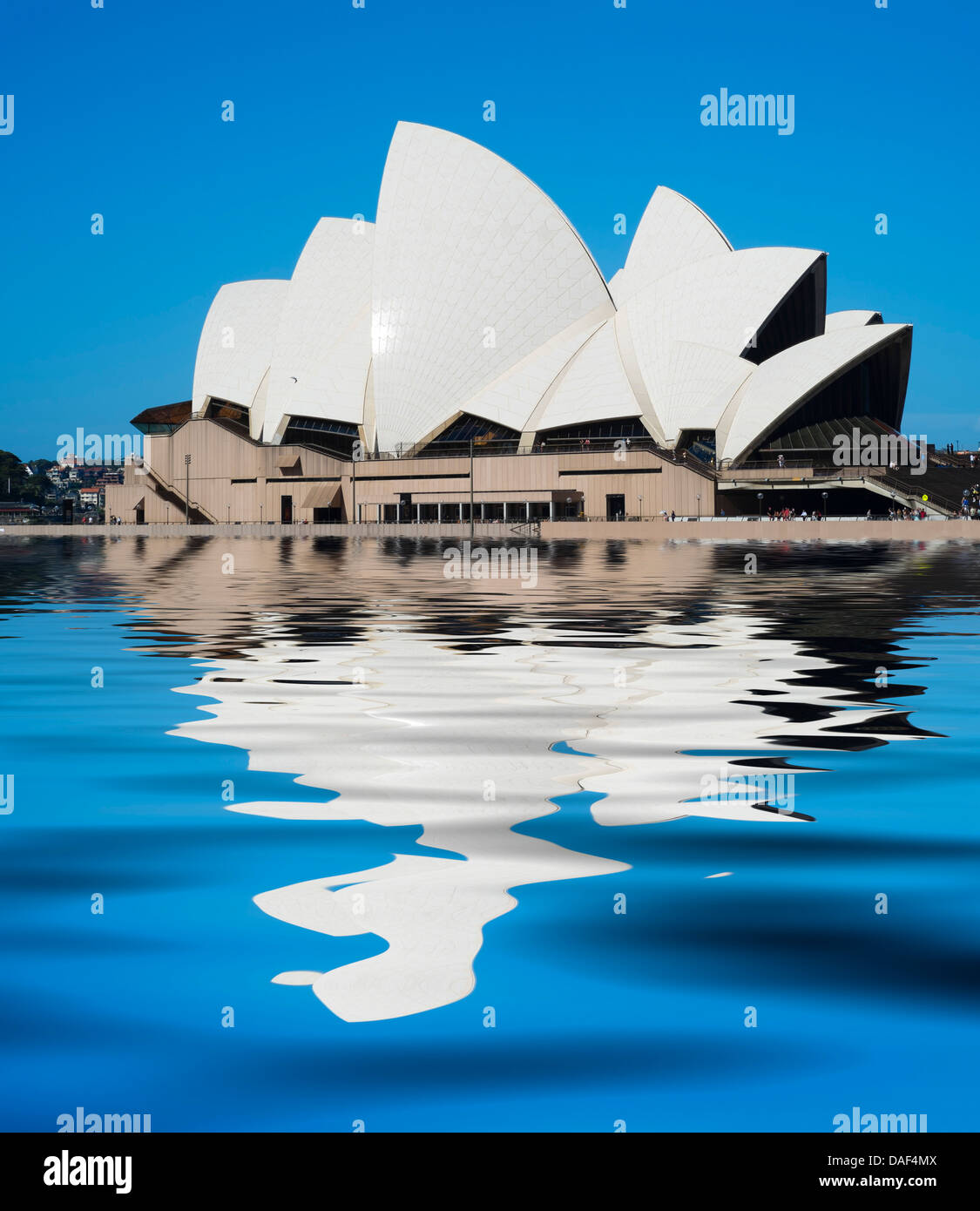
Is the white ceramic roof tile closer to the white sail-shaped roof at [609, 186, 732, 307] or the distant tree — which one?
the white sail-shaped roof at [609, 186, 732, 307]

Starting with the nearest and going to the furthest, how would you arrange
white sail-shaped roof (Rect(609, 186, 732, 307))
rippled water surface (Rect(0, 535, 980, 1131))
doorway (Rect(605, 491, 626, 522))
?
rippled water surface (Rect(0, 535, 980, 1131)) < doorway (Rect(605, 491, 626, 522)) < white sail-shaped roof (Rect(609, 186, 732, 307))

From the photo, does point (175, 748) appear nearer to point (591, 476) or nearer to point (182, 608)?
point (182, 608)

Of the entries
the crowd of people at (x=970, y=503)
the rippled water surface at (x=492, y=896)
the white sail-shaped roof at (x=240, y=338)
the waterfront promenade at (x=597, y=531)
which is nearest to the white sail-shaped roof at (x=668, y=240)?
the waterfront promenade at (x=597, y=531)

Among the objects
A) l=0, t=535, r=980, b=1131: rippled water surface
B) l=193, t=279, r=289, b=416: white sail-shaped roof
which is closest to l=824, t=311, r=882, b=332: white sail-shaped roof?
l=193, t=279, r=289, b=416: white sail-shaped roof

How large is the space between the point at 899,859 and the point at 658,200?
79595 mm

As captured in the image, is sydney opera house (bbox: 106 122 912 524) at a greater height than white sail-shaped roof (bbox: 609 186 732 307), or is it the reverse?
white sail-shaped roof (bbox: 609 186 732 307)

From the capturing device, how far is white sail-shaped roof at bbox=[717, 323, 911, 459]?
71875 mm

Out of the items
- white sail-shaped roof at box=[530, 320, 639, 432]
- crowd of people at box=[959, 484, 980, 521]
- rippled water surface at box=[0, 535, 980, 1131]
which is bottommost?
rippled water surface at box=[0, 535, 980, 1131]

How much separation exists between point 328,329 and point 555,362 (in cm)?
1772

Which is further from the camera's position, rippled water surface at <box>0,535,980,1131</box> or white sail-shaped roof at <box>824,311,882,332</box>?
white sail-shaped roof at <box>824,311,882,332</box>

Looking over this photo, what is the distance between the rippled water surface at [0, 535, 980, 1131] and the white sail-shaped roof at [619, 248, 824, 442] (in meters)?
65.2

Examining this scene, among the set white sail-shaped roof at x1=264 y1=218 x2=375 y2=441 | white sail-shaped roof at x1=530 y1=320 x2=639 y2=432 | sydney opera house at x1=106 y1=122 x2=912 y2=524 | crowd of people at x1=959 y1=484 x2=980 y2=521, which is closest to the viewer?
crowd of people at x1=959 y1=484 x2=980 y2=521

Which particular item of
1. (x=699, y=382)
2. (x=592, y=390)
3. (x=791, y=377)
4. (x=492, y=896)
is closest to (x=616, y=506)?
(x=592, y=390)

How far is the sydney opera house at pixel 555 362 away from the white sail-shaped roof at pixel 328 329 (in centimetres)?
14
